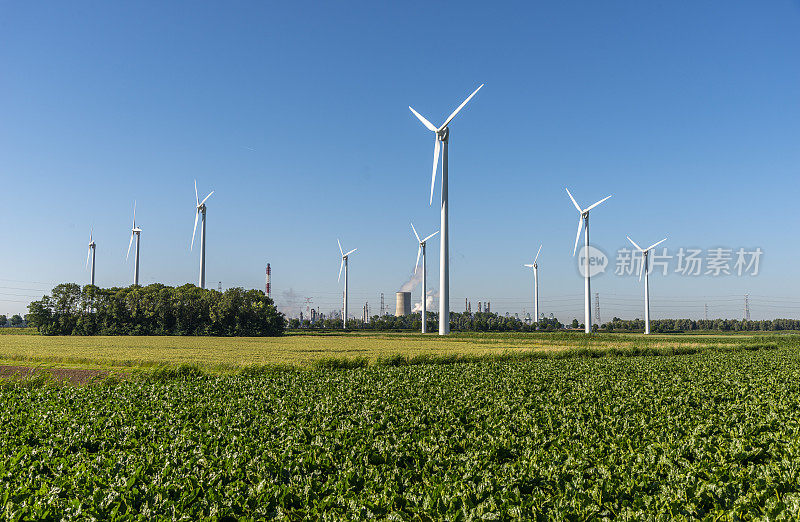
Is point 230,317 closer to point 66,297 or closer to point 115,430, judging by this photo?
point 66,297

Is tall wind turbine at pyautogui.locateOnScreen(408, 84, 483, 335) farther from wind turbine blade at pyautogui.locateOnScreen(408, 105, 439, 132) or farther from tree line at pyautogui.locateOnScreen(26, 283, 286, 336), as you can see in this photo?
tree line at pyautogui.locateOnScreen(26, 283, 286, 336)

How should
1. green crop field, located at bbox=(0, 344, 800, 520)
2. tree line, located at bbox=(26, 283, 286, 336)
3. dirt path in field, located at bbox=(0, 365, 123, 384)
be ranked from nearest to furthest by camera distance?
green crop field, located at bbox=(0, 344, 800, 520) → dirt path in field, located at bbox=(0, 365, 123, 384) → tree line, located at bbox=(26, 283, 286, 336)

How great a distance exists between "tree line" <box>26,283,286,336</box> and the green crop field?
95.3 meters

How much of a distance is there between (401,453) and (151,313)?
116106mm

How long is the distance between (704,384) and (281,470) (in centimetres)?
2382

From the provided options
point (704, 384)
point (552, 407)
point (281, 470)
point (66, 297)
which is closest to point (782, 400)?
point (704, 384)

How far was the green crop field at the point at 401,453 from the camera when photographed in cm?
927

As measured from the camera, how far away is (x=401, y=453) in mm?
12477

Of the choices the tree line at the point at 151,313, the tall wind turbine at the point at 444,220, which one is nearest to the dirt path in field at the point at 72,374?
the tall wind turbine at the point at 444,220

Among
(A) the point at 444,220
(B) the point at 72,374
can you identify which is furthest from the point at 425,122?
(B) the point at 72,374

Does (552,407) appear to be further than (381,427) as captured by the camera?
Yes

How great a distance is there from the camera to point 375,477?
10.7 m

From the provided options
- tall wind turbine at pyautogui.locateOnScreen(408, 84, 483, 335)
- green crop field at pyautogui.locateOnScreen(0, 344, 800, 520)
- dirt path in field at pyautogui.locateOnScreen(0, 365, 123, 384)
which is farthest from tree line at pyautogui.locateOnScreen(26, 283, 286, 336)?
green crop field at pyautogui.locateOnScreen(0, 344, 800, 520)

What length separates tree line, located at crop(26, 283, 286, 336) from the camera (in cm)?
11375
